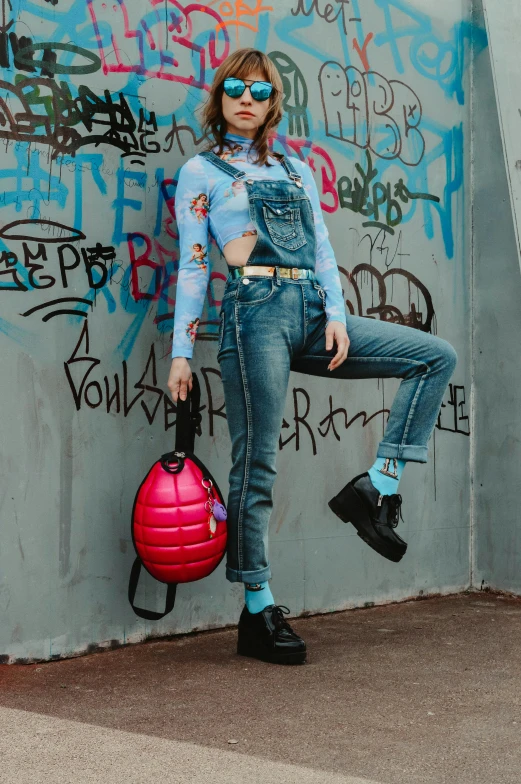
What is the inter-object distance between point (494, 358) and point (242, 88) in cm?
221

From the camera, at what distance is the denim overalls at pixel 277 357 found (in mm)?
3688

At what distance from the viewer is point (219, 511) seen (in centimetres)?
372

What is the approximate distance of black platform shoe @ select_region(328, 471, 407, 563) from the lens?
11.9ft

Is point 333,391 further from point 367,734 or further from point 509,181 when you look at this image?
point 367,734

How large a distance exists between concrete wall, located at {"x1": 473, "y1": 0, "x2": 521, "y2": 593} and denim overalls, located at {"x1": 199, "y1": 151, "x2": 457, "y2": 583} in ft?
5.26

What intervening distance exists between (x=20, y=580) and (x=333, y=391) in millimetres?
1769

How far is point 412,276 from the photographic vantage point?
5145 millimetres

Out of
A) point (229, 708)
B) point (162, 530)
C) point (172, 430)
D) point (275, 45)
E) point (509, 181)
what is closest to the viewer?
point (229, 708)

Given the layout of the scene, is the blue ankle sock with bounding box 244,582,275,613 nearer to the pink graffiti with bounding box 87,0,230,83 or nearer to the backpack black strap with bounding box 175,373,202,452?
the backpack black strap with bounding box 175,373,202,452

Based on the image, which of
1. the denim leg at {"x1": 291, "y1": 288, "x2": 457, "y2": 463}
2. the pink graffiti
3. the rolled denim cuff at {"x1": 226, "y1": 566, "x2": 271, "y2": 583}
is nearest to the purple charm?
the rolled denim cuff at {"x1": 226, "y1": 566, "x2": 271, "y2": 583}

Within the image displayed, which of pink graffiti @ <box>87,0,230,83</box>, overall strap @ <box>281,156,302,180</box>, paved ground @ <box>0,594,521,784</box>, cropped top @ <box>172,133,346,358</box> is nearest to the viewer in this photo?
paved ground @ <box>0,594,521,784</box>

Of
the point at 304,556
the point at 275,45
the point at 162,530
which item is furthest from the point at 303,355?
the point at 275,45

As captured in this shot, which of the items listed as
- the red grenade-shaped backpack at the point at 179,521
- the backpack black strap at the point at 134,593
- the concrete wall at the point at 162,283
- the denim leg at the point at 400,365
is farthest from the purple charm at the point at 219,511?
the denim leg at the point at 400,365

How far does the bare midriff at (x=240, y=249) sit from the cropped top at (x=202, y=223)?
2 cm
